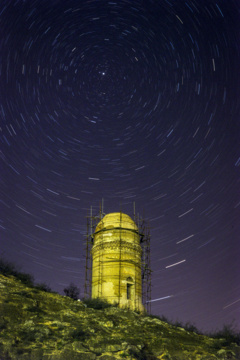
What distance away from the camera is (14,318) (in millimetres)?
→ 11430

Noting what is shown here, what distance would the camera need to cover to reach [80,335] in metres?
11.4

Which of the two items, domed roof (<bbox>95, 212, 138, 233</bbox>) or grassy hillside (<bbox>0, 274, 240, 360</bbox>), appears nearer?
grassy hillside (<bbox>0, 274, 240, 360</bbox>)

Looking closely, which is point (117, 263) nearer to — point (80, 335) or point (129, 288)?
point (129, 288)

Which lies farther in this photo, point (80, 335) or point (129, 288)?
point (129, 288)

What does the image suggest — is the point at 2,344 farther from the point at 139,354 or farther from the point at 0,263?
the point at 0,263

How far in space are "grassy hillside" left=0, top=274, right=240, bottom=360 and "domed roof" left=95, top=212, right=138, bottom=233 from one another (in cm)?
874

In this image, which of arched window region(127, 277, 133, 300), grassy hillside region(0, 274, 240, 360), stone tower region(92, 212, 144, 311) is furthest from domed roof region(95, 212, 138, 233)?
grassy hillside region(0, 274, 240, 360)

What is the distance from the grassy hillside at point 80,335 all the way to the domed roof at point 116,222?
8.74 metres

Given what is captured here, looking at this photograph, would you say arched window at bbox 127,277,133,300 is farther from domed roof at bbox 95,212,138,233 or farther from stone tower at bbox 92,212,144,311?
domed roof at bbox 95,212,138,233

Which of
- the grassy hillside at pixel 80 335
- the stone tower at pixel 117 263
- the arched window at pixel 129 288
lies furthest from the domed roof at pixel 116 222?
the grassy hillside at pixel 80 335

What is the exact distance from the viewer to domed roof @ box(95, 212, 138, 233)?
24.5m

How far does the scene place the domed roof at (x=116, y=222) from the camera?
2455cm

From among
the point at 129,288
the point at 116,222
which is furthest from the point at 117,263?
the point at 116,222

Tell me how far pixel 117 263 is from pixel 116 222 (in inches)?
121
